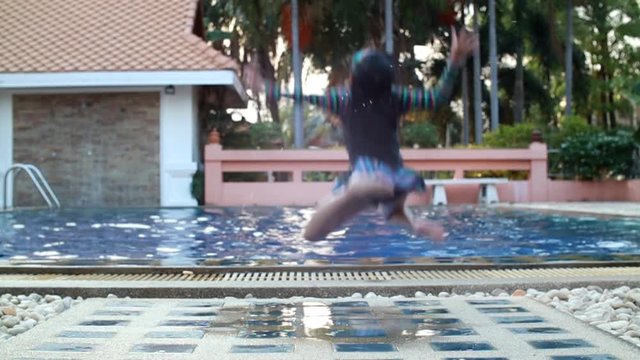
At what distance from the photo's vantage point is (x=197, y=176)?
16.9 metres

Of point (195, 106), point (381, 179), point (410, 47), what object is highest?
point (410, 47)

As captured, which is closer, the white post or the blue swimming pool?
the blue swimming pool

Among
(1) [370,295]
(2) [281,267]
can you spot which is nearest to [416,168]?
(2) [281,267]

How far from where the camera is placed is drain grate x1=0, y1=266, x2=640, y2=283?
5.27 m

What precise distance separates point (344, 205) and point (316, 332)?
98 centimetres

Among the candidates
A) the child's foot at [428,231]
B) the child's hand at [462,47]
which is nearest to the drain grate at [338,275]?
the child's foot at [428,231]

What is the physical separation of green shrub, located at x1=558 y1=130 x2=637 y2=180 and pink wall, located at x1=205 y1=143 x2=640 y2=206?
0.28 meters

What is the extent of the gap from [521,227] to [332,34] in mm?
16211

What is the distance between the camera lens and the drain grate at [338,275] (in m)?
5.27

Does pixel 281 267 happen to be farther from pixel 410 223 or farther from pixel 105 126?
pixel 105 126

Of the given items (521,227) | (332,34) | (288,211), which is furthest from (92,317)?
(332,34)

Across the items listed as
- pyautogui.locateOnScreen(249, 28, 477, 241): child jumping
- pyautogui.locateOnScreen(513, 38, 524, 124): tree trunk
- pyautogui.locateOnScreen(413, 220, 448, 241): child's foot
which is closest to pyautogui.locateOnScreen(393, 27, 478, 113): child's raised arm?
pyautogui.locateOnScreen(249, 28, 477, 241): child jumping

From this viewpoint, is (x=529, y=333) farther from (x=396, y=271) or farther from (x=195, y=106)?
(x=195, y=106)

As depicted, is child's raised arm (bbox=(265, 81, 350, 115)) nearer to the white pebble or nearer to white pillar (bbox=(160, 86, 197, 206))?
the white pebble
